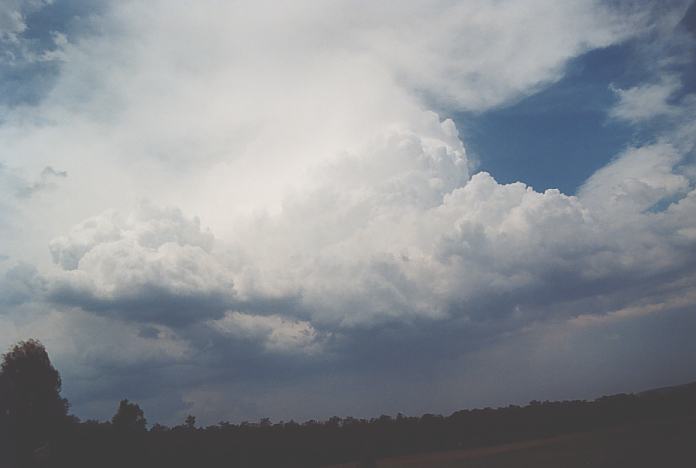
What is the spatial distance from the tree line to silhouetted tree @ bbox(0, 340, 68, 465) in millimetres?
121

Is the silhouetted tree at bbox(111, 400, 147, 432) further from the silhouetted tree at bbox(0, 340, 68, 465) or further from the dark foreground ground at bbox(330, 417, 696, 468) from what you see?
the dark foreground ground at bbox(330, 417, 696, 468)

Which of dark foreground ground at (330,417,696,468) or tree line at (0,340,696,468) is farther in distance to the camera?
tree line at (0,340,696,468)

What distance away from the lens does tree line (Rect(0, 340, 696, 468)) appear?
6147 cm

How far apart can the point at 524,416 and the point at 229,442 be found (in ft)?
245

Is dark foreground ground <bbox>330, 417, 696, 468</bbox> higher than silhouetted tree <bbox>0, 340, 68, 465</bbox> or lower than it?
lower

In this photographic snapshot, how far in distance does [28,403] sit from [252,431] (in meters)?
39.3

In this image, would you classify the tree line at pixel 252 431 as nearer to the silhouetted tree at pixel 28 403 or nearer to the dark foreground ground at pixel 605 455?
the silhouetted tree at pixel 28 403

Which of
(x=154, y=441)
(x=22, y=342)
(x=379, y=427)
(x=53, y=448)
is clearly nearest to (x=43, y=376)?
(x=22, y=342)

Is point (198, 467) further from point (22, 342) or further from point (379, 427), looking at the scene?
point (379, 427)

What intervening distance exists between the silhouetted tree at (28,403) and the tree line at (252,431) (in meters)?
0.12

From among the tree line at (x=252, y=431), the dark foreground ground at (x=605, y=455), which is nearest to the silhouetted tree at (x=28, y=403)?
the tree line at (x=252, y=431)

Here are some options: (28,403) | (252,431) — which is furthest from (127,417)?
(252,431)

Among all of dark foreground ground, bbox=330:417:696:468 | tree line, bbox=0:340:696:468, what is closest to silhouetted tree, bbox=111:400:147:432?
tree line, bbox=0:340:696:468

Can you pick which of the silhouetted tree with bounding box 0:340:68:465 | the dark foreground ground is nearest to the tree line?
the silhouetted tree with bounding box 0:340:68:465
